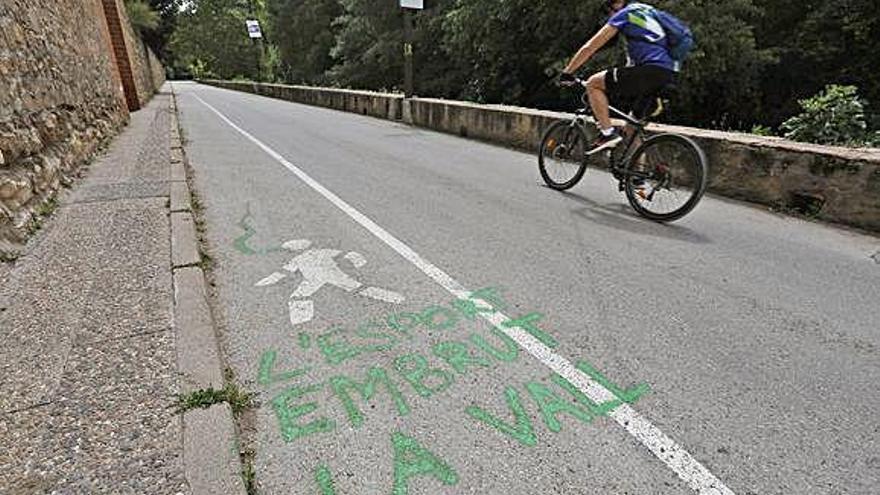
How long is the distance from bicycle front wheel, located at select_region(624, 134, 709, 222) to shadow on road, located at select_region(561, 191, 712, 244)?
138 mm

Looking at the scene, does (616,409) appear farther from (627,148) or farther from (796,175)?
(796,175)

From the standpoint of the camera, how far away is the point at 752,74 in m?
12.7

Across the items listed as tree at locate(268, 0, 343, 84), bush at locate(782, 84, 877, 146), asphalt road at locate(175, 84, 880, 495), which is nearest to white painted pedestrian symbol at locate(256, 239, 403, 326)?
asphalt road at locate(175, 84, 880, 495)

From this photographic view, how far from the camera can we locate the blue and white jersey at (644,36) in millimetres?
4562

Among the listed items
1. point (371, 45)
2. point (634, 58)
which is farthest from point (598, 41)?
point (371, 45)

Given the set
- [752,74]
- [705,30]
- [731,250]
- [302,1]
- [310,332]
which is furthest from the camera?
[302,1]

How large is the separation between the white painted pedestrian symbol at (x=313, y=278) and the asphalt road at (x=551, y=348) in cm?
2

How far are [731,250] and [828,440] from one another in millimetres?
2313

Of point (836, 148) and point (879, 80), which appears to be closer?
point (836, 148)

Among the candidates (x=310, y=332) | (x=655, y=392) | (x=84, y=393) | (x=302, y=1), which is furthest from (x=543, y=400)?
(x=302, y=1)

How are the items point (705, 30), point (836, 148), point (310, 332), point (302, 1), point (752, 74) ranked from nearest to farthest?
point (310, 332), point (836, 148), point (705, 30), point (752, 74), point (302, 1)

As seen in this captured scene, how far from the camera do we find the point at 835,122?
550cm

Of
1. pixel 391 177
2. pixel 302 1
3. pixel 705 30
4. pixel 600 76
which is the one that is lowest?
pixel 391 177

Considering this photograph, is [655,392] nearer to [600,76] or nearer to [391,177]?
[600,76]
